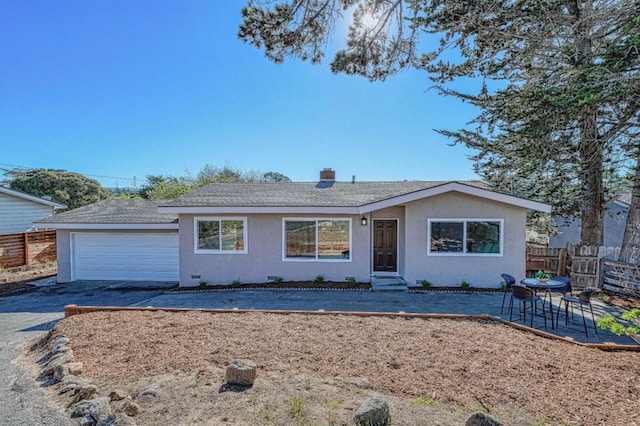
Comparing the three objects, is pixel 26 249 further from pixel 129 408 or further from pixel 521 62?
pixel 521 62

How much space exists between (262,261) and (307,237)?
5.93 ft

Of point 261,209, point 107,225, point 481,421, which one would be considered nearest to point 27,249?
point 107,225

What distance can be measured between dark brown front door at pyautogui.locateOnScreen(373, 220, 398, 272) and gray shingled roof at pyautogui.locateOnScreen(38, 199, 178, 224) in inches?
311

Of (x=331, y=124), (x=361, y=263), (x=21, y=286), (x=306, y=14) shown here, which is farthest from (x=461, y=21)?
(x=21, y=286)

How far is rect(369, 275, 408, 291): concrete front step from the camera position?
10.6 m

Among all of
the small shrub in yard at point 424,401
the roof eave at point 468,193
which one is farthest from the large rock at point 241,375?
the roof eave at point 468,193

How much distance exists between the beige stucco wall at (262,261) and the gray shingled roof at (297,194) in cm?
55

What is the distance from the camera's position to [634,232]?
1075cm

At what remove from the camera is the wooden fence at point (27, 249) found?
1454 centimetres

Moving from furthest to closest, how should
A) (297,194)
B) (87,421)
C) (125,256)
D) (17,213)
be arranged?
(17,213)
(125,256)
(297,194)
(87,421)

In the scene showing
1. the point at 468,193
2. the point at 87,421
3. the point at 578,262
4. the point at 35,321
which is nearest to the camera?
the point at 87,421

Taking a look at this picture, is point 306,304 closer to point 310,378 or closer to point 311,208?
point 311,208

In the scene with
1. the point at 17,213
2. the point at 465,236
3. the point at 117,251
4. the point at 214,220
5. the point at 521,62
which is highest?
the point at 521,62

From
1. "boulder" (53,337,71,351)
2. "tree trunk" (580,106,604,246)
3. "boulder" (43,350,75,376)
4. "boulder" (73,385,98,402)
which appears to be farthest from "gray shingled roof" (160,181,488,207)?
"boulder" (73,385,98,402)
